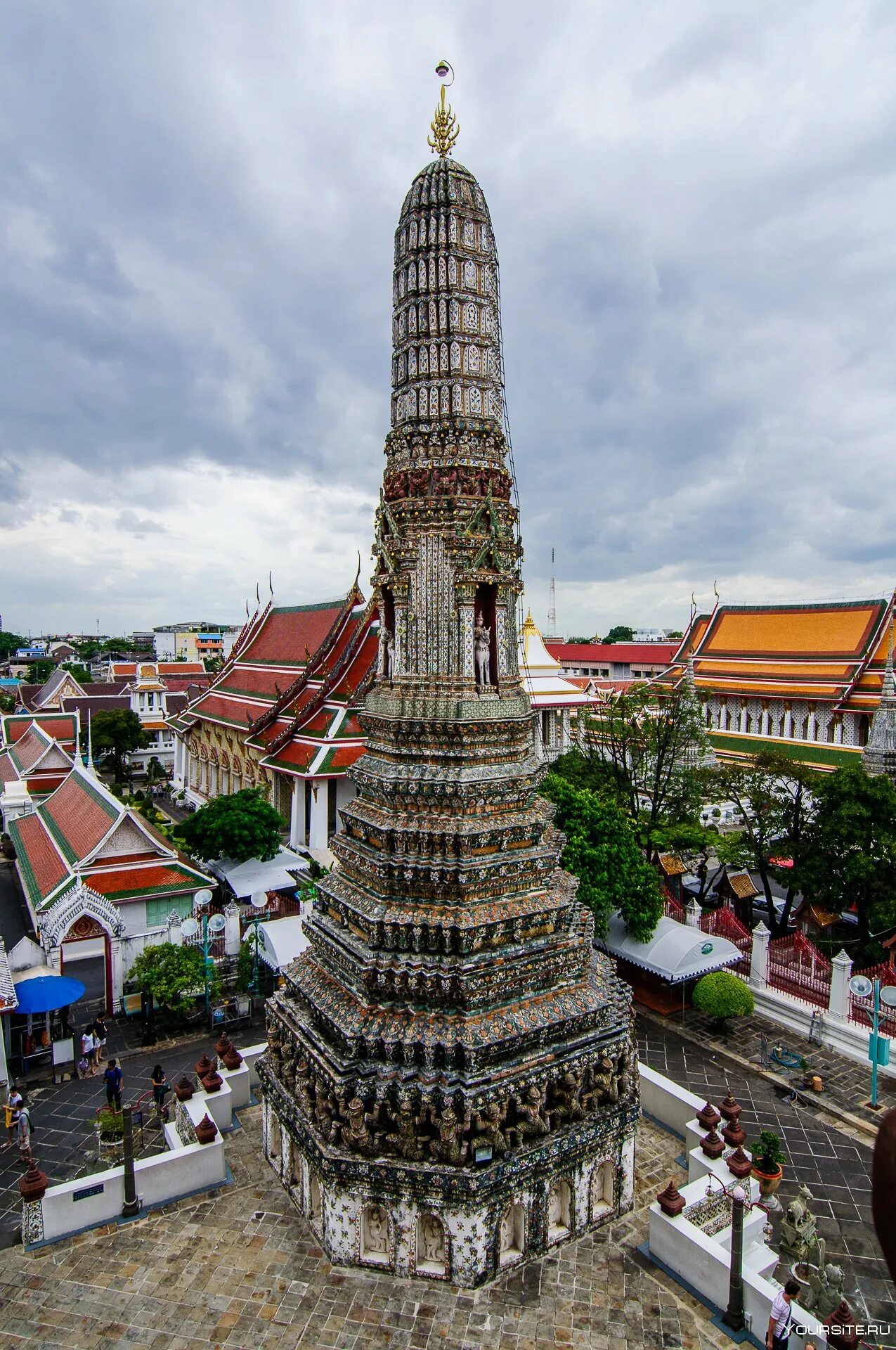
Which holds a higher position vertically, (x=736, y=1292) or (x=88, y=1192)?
(x=88, y=1192)

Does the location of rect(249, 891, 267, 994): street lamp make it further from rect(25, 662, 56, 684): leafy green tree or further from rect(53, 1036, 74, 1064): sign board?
rect(25, 662, 56, 684): leafy green tree

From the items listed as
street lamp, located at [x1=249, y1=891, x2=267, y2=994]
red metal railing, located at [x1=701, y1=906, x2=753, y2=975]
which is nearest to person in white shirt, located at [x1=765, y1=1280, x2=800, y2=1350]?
red metal railing, located at [x1=701, y1=906, x2=753, y2=975]

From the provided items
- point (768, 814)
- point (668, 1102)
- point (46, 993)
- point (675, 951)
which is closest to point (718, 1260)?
point (668, 1102)

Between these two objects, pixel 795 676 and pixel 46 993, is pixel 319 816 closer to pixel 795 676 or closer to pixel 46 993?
pixel 46 993

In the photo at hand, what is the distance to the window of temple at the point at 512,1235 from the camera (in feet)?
31.3

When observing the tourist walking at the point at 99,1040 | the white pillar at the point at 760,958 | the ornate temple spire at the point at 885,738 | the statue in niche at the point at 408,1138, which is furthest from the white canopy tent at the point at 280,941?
the ornate temple spire at the point at 885,738

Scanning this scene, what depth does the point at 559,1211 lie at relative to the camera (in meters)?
10.1

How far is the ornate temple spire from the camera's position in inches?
993

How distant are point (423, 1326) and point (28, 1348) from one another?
4467 millimetres

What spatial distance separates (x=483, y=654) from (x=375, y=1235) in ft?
25.8

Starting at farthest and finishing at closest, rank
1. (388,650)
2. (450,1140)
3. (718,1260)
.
→ (388,650) → (450,1140) → (718,1260)

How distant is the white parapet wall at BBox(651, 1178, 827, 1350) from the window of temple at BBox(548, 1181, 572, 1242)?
1076 millimetres

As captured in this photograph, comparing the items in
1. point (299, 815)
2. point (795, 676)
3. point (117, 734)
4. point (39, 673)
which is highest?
point (39, 673)

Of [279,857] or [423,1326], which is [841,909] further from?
[279,857]
